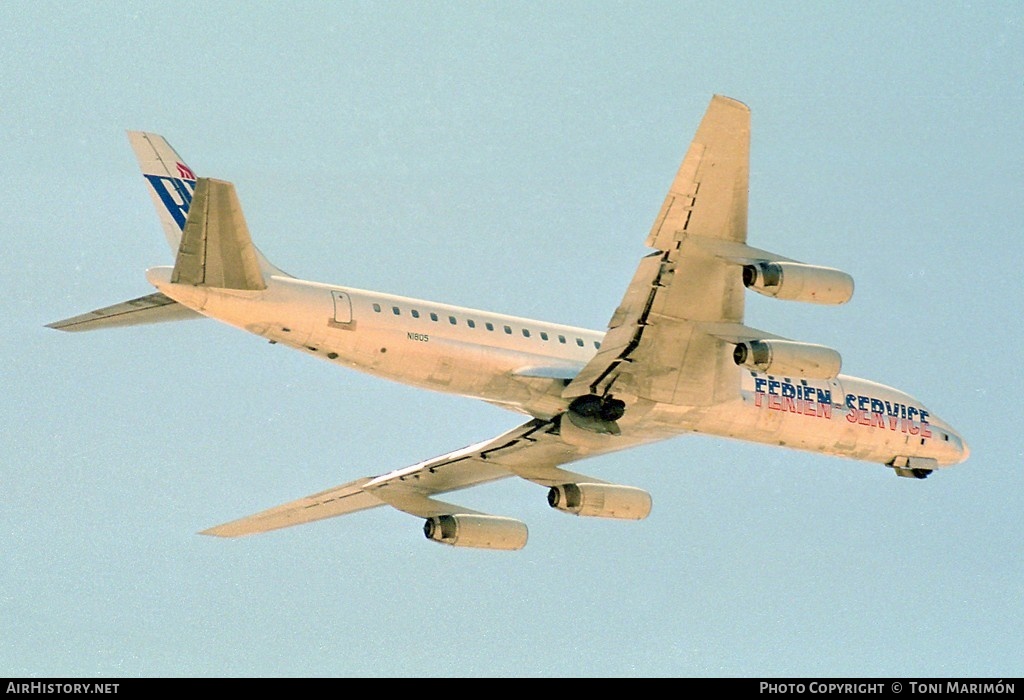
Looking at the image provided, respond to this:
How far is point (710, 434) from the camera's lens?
35812 millimetres

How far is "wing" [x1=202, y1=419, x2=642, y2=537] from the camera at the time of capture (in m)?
36.6

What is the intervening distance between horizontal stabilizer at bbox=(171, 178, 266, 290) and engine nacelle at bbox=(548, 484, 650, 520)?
429 inches

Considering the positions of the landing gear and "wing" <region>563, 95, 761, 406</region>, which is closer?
"wing" <region>563, 95, 761, 406</region>

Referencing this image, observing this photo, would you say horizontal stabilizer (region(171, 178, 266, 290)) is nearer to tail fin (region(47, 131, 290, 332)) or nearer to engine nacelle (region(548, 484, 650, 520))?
tail fin (region(47, 131, 290, 332))

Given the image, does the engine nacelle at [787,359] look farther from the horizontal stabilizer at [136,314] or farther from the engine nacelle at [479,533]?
the horizontal stabilizer at [136,314]

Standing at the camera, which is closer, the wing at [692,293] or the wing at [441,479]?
the wing at [692,293]

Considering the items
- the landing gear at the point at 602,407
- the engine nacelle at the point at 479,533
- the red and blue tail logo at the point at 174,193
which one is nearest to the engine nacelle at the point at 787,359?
the landing gear at the point at 602,407

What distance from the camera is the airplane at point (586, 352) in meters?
28.9

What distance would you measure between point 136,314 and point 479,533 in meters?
11.6

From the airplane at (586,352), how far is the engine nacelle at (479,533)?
4 centimetres

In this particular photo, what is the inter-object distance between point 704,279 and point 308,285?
794 centimetres

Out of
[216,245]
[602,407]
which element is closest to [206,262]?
[216,245]

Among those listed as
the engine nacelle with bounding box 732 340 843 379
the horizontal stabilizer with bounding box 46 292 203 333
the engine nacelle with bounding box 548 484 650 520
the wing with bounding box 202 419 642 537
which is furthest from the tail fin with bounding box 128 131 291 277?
the engine nacelle with bounding box 732 340 843 379
